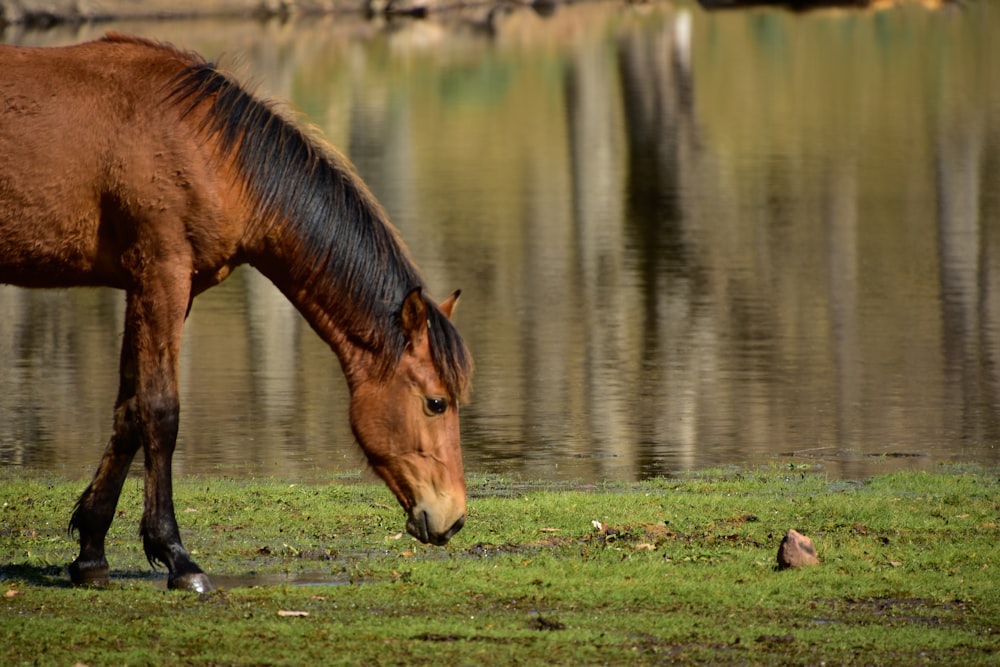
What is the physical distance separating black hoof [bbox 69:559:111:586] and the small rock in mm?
3117

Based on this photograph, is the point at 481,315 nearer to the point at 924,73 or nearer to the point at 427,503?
the point at 427,503

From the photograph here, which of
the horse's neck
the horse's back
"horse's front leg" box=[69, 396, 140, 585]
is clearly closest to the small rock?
the horse's neck

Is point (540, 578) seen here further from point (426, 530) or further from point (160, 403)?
point (160, 403)

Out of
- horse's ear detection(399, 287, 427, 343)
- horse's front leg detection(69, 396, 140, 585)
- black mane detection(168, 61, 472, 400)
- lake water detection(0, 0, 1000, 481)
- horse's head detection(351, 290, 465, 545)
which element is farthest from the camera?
lake water detection(0, 0, 1000, 481)

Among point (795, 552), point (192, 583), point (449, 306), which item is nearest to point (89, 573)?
point (192, 583)

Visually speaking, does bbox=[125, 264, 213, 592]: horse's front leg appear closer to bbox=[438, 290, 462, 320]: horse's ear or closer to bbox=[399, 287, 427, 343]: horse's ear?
bbox=[399, 287, 427, 343]: horse's ear

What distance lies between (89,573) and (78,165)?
6.21 ft

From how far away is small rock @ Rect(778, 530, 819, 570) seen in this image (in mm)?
8266

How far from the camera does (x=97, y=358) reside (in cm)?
1592

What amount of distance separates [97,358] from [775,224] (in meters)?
11.3

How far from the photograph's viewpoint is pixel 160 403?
8.23 meters

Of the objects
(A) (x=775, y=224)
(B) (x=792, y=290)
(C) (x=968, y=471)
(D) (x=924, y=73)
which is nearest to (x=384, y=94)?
(D) (x=924, y=73)

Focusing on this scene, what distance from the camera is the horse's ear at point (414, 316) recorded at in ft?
26.0

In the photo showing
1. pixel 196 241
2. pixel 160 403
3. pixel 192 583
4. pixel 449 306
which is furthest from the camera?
pixel 449 306
